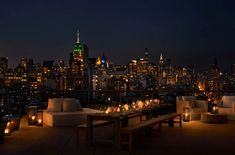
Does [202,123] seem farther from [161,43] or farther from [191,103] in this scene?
[161,43]

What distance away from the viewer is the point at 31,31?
19.1 m

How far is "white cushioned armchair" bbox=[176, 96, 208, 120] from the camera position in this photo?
9.55 meters

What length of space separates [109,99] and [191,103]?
3.21 metres

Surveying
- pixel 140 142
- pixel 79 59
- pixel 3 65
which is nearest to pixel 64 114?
pixel 140 142

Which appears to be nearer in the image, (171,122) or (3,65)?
(171,122)

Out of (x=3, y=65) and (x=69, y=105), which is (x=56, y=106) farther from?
(x=3, y=65)

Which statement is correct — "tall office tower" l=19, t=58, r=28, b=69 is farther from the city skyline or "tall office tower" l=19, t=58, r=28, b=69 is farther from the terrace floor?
the terrace floor

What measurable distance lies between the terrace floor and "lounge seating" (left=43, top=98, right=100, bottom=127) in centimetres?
34

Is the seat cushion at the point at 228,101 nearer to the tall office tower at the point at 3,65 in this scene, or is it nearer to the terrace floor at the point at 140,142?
the terrace floor at the point at 140,142

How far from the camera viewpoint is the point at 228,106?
9.96m

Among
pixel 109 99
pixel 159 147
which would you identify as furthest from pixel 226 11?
pixel 159 147

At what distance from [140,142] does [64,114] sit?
8.48ft

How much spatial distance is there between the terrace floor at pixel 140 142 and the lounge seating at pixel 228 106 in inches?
57.3

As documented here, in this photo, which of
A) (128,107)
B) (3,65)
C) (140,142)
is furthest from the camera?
(3,65)
